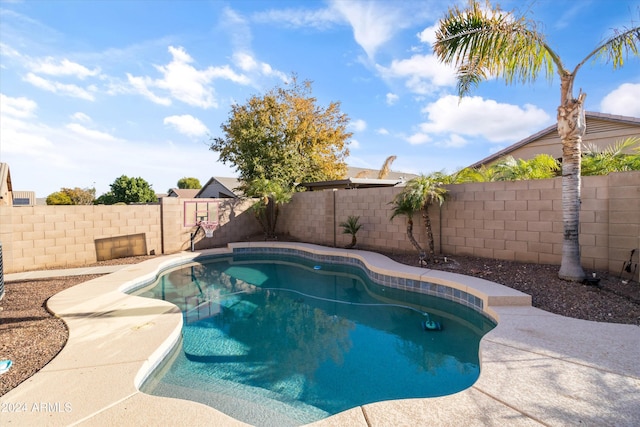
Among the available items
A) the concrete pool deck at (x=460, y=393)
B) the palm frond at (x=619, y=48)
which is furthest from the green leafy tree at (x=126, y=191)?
the palm frond at (x=619, y=48)

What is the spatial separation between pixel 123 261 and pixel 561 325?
34.5 feet

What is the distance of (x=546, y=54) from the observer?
214 inches

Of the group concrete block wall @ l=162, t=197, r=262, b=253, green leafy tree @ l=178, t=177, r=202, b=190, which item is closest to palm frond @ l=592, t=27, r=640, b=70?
concrete block wall @ l=162, t=197, r=262, b=253

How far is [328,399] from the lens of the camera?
309 centimetres

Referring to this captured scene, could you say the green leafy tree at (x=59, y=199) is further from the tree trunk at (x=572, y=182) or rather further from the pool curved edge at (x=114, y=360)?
the tree trunk at (x=572, y=182)

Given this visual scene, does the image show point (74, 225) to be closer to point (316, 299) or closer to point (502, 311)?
point (316, 299)

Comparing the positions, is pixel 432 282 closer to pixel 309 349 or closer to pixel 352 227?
pixel 309 349

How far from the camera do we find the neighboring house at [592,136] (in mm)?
10211

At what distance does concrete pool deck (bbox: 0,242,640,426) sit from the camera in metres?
2.23

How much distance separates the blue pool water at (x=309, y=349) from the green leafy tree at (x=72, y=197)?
23.6 m

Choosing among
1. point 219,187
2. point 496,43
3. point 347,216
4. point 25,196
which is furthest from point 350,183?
point 25,196

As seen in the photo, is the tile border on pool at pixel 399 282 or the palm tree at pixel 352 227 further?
the palm tree at pixel 352 227

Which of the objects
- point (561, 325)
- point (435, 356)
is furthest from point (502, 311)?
point (435, 356)

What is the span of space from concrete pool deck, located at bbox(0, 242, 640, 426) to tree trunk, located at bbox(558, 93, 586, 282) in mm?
1574
